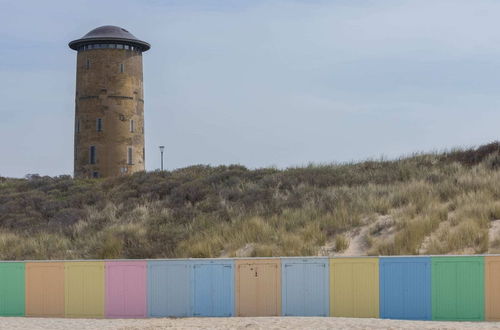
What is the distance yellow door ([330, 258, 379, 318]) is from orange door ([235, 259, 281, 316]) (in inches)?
47.0

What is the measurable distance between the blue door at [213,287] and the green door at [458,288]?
14.0ft

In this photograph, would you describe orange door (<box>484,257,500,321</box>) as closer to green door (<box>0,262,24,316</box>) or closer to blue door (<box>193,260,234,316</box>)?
blue door (<box>193,260,234,316</box>)

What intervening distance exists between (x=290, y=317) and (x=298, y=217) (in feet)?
28.4

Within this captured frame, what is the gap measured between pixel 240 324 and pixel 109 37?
1483 inches

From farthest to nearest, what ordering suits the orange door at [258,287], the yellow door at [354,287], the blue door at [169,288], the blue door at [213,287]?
the blue door at [169,288], the blue door at [213,287], the orange door at [258,287], the yellow door at [354,287]

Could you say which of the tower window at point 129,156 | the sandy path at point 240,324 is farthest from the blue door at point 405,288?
the tower window at point 129,156

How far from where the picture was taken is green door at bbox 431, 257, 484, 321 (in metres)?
16.1

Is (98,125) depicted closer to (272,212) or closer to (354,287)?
(272,212)

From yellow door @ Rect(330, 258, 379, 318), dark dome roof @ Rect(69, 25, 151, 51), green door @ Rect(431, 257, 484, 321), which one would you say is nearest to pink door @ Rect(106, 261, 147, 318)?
yellow door @ Rect(330, 258, 379, 318)

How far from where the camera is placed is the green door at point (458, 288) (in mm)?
16094

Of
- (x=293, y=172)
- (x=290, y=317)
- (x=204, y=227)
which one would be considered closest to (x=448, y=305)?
(x=290, y=317)

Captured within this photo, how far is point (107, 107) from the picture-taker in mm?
50625

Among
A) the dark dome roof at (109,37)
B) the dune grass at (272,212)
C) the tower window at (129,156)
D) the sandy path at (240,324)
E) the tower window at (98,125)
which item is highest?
the dark dome roof at (109,37)

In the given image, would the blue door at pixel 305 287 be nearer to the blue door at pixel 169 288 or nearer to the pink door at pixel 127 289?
the blue door at pixel 169 288
